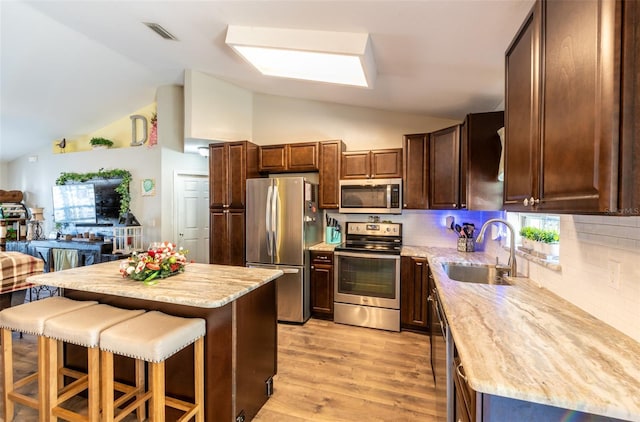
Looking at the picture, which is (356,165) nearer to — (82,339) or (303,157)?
(303,157)

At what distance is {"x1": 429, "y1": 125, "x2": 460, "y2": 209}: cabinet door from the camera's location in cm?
296

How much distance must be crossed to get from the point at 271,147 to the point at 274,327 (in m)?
2.59

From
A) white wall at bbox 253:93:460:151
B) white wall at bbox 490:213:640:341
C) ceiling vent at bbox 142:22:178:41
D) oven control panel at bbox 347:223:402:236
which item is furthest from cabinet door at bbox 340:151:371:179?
ceiling vent at bbox 142:22:178:41

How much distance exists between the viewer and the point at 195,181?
522 cm

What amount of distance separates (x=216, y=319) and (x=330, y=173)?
2.48 metres

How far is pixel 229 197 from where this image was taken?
12.8 ft

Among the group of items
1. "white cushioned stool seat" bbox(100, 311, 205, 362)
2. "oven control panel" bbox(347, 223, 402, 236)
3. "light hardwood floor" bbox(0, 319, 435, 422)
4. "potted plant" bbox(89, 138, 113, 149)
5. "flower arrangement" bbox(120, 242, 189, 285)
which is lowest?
"light hardwood floor" bbox(0, 319, 435, 422)

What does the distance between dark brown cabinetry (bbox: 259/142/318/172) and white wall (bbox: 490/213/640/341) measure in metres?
2.81

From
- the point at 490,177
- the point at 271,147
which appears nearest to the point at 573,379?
the point at 490,177

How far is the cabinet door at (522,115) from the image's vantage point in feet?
3.89

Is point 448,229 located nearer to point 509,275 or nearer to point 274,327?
point 509,275

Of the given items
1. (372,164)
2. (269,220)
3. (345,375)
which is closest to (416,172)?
(372,164)

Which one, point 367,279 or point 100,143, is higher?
point 100,143

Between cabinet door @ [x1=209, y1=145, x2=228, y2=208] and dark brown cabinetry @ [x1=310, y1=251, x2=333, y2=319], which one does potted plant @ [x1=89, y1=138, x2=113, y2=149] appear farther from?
dark brown cabinetry @ [x1=310, y1=251, x2=333, y2=319]
